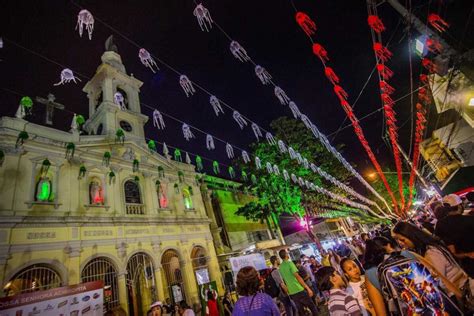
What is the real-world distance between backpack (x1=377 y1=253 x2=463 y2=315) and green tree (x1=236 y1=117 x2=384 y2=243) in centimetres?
1457

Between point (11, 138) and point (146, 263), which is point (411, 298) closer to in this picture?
point (146, 263)

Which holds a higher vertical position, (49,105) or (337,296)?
(49,105)

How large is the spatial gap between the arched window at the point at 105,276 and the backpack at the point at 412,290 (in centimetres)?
1250

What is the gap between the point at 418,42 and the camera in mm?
11305

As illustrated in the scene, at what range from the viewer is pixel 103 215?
39.6 feet

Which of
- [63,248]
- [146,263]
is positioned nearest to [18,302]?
[63,248]

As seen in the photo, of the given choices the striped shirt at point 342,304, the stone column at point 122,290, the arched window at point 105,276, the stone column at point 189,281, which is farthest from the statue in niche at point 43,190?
the striped shirt at point 342,304

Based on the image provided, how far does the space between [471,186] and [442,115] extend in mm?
14609

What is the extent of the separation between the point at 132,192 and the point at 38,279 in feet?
19.9

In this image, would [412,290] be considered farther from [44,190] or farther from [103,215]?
[44,190]

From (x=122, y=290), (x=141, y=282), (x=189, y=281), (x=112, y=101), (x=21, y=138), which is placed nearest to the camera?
(x=21, y=138)

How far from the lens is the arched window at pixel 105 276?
10727 millimetres

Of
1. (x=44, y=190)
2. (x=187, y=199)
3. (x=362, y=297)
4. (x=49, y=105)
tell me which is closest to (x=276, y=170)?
(x=187, y=199)

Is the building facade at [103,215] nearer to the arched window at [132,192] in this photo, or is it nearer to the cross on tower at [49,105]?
the arched window at [132,192]
